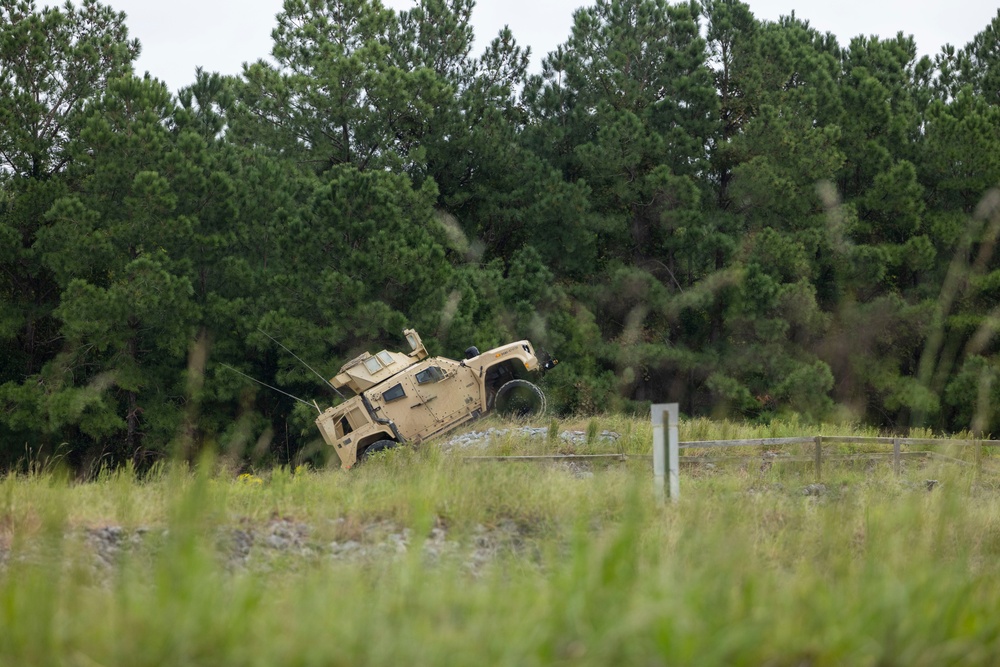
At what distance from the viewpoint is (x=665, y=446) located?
27.5ft

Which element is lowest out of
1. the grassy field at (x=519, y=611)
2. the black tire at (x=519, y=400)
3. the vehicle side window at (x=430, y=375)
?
the black tire at (x=519, y=400)

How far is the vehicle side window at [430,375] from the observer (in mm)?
18047

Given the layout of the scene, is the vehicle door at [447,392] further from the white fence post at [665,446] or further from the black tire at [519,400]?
the white fence post at [665,446]

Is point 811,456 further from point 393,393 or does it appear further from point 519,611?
point 519,611

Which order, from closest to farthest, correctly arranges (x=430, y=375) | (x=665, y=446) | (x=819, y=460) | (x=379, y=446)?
(x=665, y=446), (x=819, y=460), (x=379, y=446), (x=430, y=375)

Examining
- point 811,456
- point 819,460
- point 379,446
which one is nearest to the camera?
point 819,460

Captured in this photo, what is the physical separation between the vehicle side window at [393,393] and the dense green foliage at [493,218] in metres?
4.78

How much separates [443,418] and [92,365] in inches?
384

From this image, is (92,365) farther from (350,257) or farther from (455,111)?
(455,111)

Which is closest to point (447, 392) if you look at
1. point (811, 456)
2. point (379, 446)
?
point (379, 446)

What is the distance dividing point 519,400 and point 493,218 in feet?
36.7

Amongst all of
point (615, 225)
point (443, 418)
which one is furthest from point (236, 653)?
point (615, 225)

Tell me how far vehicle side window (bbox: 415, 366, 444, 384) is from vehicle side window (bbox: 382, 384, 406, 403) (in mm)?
345

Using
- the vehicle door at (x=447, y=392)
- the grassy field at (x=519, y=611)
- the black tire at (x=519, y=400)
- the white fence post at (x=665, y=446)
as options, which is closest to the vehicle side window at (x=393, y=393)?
the vehicle door at (x=447, y=392)
